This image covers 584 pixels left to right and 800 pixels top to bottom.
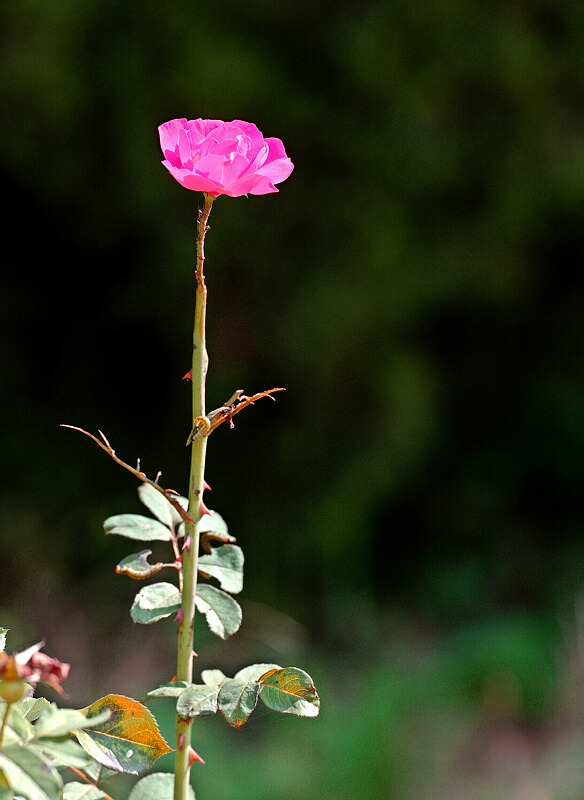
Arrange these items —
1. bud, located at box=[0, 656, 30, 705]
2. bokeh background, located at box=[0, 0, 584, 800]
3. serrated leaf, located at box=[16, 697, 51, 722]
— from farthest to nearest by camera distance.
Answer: bokeh background, located at box=[0, 0, 584, 800]
serrated leaf, located at box=[16, 697, 51, 722]
bud, located at box=[0, 656, 30, 705]

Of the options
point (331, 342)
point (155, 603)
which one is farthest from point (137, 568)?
point (331, 342)

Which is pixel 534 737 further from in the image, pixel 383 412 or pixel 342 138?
pixel 342 138

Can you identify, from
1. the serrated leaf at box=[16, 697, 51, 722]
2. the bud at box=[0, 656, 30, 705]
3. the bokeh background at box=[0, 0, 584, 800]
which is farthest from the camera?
the bokeh background at box=[0, 0, 584, 800]

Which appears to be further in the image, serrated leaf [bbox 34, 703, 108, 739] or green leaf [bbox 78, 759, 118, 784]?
green leaf [bbox 78, 759, 118, 784]

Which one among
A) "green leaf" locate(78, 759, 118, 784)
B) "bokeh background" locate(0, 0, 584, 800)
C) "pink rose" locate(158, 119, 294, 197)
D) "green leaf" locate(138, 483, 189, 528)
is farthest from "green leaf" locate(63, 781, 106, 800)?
"bokeh background" locate(0, 0, 584, 800)

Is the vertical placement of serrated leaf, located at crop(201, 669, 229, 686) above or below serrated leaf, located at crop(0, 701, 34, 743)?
below

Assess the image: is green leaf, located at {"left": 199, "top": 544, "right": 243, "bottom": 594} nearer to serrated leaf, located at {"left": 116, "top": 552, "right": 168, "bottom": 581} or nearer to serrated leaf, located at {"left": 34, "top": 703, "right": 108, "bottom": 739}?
serrated leaf, located at {"left": 116, "top": 552, "right": 168, "bottom": 581}

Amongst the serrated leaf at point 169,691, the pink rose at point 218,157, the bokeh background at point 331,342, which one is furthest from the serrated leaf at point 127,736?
the bokeh background at point 331,342

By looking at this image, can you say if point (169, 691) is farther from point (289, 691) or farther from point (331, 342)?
point (331, 342)
